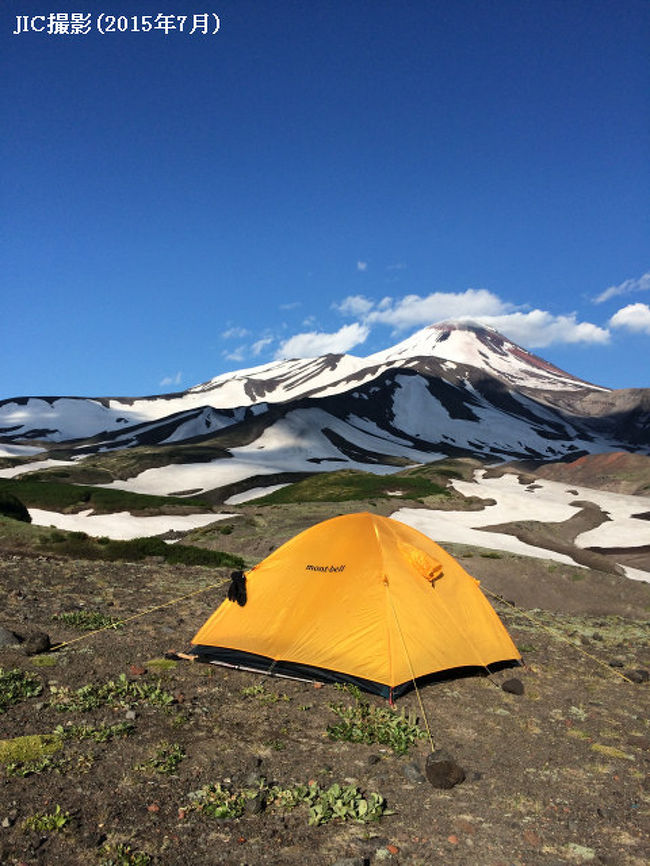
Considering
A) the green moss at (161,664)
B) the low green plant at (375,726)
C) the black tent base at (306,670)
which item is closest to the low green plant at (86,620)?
the green moss at (161,664)

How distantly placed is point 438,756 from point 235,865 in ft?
10.4

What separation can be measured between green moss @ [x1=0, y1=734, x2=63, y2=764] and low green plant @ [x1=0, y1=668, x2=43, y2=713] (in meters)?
1.14

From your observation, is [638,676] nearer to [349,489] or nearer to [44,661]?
[44,661]

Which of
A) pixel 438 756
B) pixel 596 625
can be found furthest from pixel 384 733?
pixel 596 625

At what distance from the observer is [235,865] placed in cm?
575

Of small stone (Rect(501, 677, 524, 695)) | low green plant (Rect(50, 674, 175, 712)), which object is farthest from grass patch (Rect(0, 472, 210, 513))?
small stone (Rect(501, 677, 524, 695))

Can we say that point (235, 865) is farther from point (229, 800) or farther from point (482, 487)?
point (482, 487)

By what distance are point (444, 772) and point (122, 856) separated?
4052mm

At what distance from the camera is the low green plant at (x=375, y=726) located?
8.84 m

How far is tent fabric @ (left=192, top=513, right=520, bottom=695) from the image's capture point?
10828 mm

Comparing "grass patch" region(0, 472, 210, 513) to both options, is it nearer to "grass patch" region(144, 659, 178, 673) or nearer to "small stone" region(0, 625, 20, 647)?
"small stone" region(0, 625, 20, 647)

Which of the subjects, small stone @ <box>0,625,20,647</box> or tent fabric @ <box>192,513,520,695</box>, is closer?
tent fabric @ <box>192,513,520,695</box>

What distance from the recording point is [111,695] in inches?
375

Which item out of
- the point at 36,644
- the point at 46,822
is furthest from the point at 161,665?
the point at 46,822
